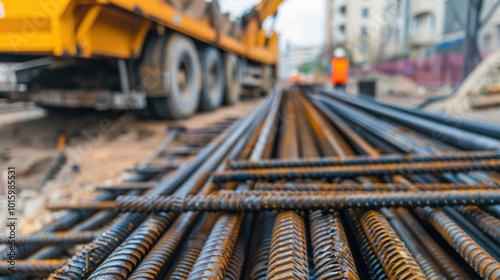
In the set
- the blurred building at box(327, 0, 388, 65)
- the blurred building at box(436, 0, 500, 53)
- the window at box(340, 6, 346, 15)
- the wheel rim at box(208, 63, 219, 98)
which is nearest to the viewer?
the wheel rim at box(208, 63, 219, 98)

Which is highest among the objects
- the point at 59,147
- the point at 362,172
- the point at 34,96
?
the point at 34,96

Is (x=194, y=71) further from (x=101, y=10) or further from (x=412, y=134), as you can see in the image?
(x=412, y=134)

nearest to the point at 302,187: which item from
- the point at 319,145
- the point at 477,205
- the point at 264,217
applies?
the point at 264,217

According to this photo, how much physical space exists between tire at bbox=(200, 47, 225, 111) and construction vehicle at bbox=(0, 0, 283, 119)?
0.02 metres

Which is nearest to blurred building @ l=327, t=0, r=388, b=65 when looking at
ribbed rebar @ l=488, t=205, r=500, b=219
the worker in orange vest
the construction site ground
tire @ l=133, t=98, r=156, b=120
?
the worker in orange vest

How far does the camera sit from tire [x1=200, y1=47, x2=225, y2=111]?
673 cm

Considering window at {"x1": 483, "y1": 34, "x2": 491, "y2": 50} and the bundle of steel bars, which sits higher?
window at {"x1": 483, "y1": 34, "x2": 491, "y2": 50}

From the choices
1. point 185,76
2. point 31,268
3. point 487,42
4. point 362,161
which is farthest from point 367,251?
point 487,42

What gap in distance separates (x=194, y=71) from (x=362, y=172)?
15.9 feet

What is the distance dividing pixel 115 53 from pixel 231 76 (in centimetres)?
454

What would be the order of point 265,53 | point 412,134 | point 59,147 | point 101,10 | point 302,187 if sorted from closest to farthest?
point 302,187
point 412,134
point 101,10
point 59,147
point 265,53

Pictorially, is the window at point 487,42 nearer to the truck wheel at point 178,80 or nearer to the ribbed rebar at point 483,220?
the truck wheel at point 178,80

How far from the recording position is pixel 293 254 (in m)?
0.93

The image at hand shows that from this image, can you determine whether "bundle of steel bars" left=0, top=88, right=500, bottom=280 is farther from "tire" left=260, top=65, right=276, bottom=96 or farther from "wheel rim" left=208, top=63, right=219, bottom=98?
"tire" left=260, top=65, right=276, bottom=96
